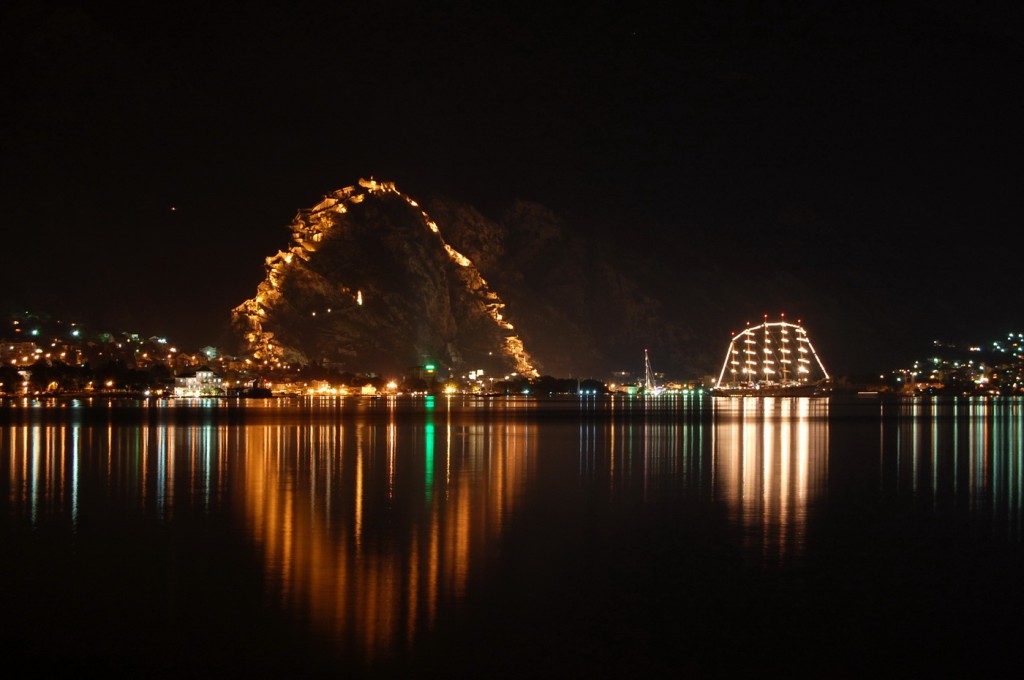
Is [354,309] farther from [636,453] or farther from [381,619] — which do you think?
[381,619]

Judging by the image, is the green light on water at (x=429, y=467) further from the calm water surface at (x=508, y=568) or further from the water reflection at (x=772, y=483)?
the water reflection at (x=772, y=483)

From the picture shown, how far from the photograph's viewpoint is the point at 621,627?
8445 mm

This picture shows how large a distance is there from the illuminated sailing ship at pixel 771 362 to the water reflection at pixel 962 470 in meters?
110

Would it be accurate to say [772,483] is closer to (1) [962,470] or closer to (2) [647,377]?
(1) [962,470]

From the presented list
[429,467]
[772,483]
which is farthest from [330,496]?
[772,483]

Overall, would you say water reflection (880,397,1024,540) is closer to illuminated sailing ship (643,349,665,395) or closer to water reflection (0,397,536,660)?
water reflection (0,397,536,660)

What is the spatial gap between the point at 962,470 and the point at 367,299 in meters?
101

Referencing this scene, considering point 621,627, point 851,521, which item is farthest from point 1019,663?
point 851,521

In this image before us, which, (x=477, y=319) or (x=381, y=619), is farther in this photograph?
(x=477, y=319)

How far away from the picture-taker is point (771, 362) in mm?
150375

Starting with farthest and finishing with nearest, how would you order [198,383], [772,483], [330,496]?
[198,383], [772,483], [330,496]

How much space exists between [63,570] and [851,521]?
31.6 feet

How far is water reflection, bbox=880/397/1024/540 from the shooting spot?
51.5ft

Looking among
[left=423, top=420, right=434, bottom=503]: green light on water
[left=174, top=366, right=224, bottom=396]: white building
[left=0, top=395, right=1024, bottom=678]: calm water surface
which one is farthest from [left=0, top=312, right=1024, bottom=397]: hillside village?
[left=0, top=395, right=1024, bottom=678]: calm water surface
